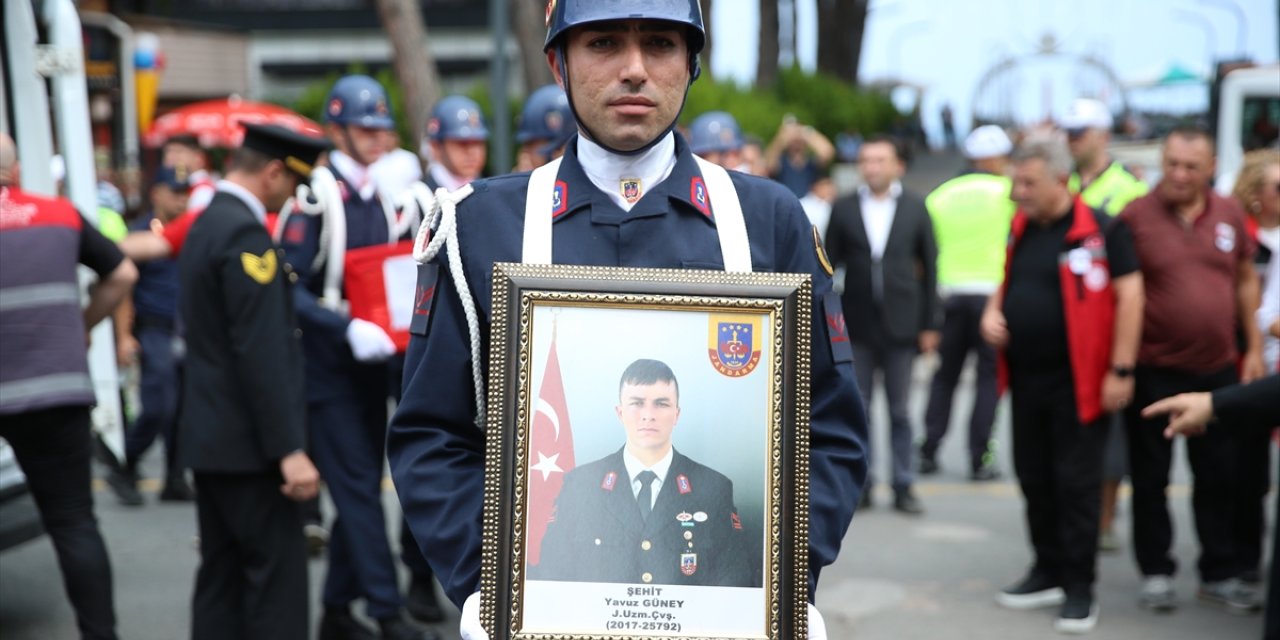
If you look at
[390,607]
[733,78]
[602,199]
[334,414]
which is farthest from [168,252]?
[733,78]

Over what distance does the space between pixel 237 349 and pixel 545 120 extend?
245 centimetres

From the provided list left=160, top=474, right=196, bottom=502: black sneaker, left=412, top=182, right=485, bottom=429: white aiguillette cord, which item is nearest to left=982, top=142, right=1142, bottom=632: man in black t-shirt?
left=412, top=182, right=485, bottom=429: white aiguillette cord

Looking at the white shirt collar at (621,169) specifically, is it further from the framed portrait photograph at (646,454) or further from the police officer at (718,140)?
the police officer at (718,140)

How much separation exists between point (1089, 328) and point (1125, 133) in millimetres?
33882

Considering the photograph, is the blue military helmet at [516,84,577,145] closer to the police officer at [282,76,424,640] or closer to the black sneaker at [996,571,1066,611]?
the police officer at [282,76,424,640]

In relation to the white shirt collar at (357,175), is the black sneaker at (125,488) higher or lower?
lower

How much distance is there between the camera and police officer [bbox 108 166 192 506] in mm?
9047

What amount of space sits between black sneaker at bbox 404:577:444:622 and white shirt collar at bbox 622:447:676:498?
429cm

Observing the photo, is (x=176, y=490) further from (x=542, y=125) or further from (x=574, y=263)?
(x=574, y=263)

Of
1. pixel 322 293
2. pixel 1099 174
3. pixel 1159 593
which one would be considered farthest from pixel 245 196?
pixel 1099 174

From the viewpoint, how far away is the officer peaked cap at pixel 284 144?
5254mm

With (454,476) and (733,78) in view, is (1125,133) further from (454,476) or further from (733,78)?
(454,476)

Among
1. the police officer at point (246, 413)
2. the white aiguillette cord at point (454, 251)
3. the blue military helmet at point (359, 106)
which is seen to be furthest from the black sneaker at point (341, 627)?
the white aiguillette cord at point (454, 251)

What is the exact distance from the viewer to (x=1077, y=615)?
643cm
